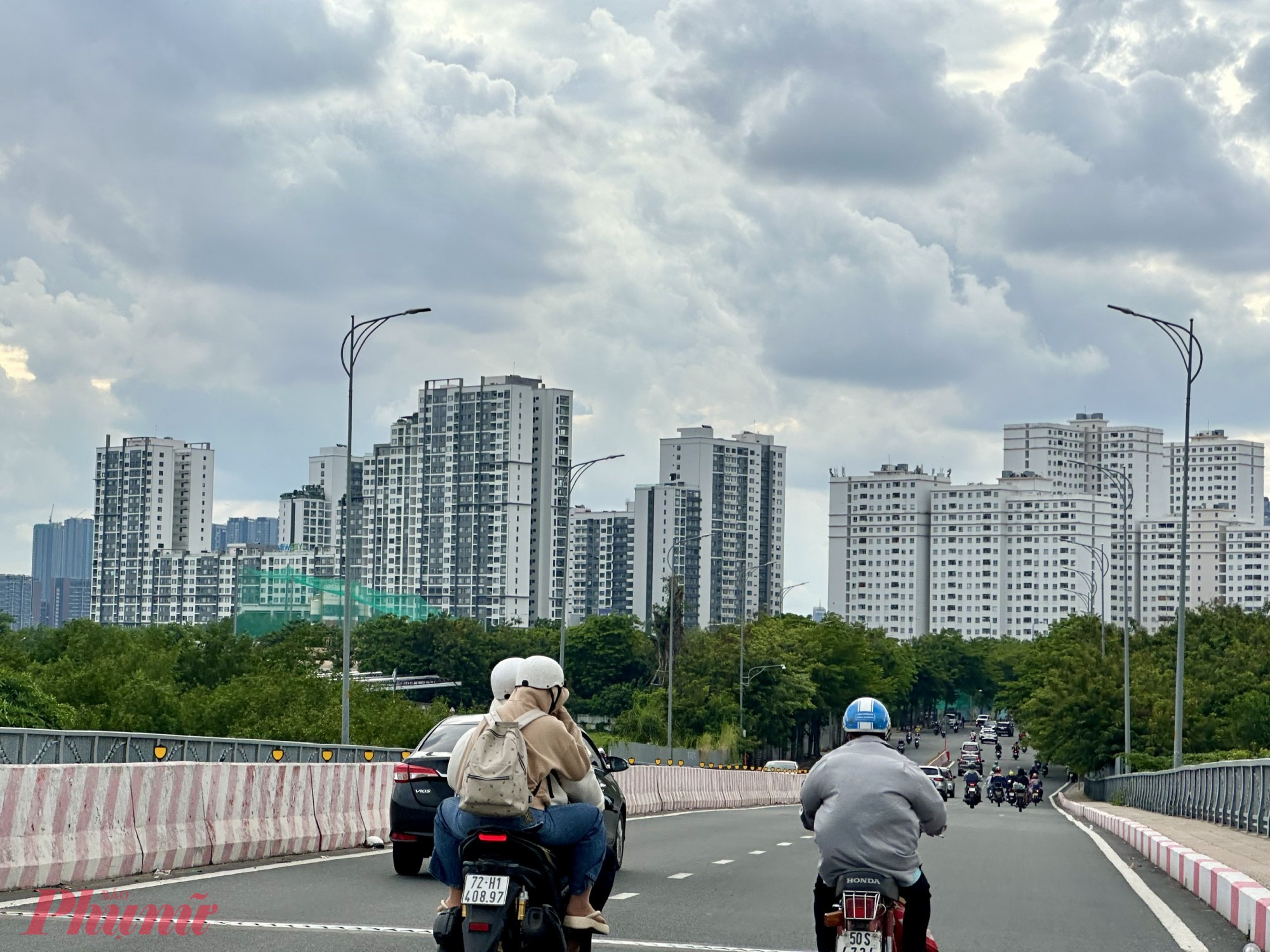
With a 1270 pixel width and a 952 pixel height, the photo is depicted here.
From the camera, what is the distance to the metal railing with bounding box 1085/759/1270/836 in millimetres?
25875

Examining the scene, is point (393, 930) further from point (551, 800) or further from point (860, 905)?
point (860, 905)

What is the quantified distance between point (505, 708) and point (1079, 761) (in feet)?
273

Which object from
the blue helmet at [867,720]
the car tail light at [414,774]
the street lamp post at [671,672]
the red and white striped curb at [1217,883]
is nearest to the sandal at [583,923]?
the blue helmet at [867,720]

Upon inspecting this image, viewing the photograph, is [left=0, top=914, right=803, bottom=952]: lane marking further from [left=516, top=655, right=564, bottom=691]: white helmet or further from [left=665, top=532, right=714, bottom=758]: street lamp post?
[left=665, top=532, right=714, bottom=758]: street lamp post

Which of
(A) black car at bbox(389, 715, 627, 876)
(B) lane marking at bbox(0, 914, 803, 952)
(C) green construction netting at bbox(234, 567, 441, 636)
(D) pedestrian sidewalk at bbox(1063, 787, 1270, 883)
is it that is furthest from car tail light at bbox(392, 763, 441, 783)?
(C) green construction netting at bbox(234, 567, 441, 636)

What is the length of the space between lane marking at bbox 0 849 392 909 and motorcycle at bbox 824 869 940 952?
6228mm

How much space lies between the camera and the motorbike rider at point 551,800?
769cm

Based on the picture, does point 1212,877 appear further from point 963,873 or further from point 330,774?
point 330,774

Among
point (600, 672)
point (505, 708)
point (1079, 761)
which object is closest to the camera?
point (505, 708)

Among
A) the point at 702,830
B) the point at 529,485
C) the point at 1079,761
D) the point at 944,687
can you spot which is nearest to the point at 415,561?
the point at 529,485

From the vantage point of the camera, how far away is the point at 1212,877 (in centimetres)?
1530

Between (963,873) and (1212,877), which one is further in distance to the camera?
(963,873)

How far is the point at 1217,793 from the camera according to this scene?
31.0 metres

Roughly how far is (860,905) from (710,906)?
6.25 meters
